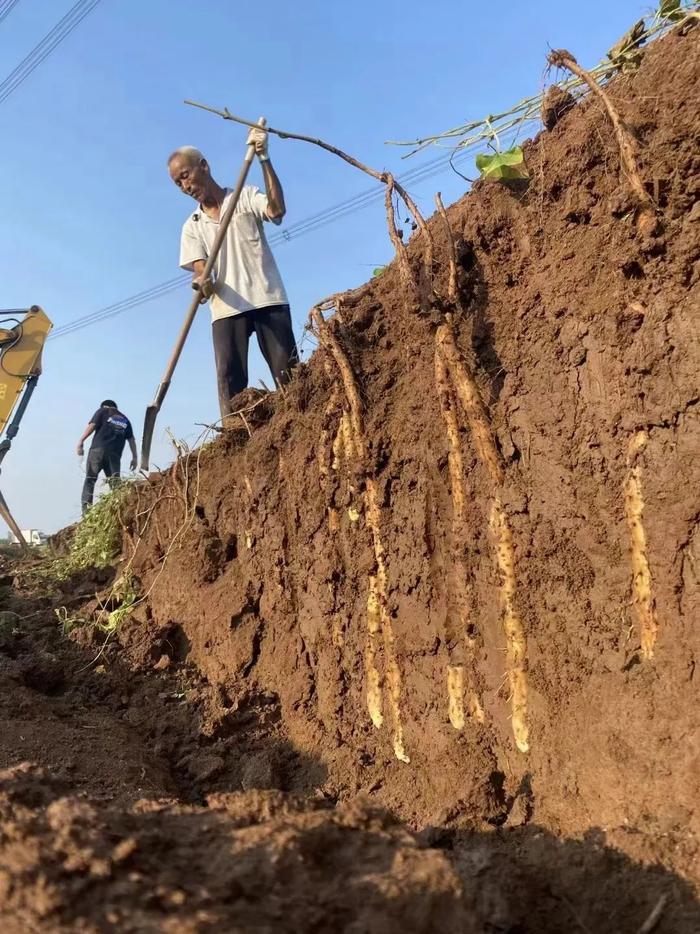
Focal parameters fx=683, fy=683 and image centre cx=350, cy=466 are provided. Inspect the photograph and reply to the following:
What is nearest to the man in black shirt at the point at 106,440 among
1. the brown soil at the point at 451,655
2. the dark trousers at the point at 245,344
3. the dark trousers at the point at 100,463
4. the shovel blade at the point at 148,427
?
the dark trousers at the point at 100,463

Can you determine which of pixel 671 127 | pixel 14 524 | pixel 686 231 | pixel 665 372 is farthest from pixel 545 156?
pixel 14 524

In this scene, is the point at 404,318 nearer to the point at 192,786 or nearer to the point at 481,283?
the point at 481,283

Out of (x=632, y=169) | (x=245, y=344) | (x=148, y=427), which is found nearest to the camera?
(x=632, y=169)

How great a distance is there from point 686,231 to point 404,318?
4.56ft

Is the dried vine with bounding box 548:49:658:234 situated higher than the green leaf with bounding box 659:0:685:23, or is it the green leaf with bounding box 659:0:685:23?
the green leaf with bounding box 659:0:685:23

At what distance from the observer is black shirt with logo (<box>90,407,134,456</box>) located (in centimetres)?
919

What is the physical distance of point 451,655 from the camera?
110 inches

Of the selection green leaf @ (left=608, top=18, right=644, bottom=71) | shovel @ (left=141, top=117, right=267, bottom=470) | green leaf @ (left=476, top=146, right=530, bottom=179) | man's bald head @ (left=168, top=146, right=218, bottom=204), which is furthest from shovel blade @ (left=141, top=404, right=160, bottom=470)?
green leaf @ (left=608, top=18, right=644, bottom=71)

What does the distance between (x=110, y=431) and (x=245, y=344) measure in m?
4.85

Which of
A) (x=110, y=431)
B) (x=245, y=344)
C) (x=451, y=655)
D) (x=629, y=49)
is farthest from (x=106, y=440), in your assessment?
(x=629, y=49)

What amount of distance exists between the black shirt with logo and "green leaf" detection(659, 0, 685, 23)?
804 centimetres

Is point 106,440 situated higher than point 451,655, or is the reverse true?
point 106,440

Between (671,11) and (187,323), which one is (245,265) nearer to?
(187,323)

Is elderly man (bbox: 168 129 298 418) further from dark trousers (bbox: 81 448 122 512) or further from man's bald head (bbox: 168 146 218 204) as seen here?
dark trousers (bbox: 81 448 122 512)
